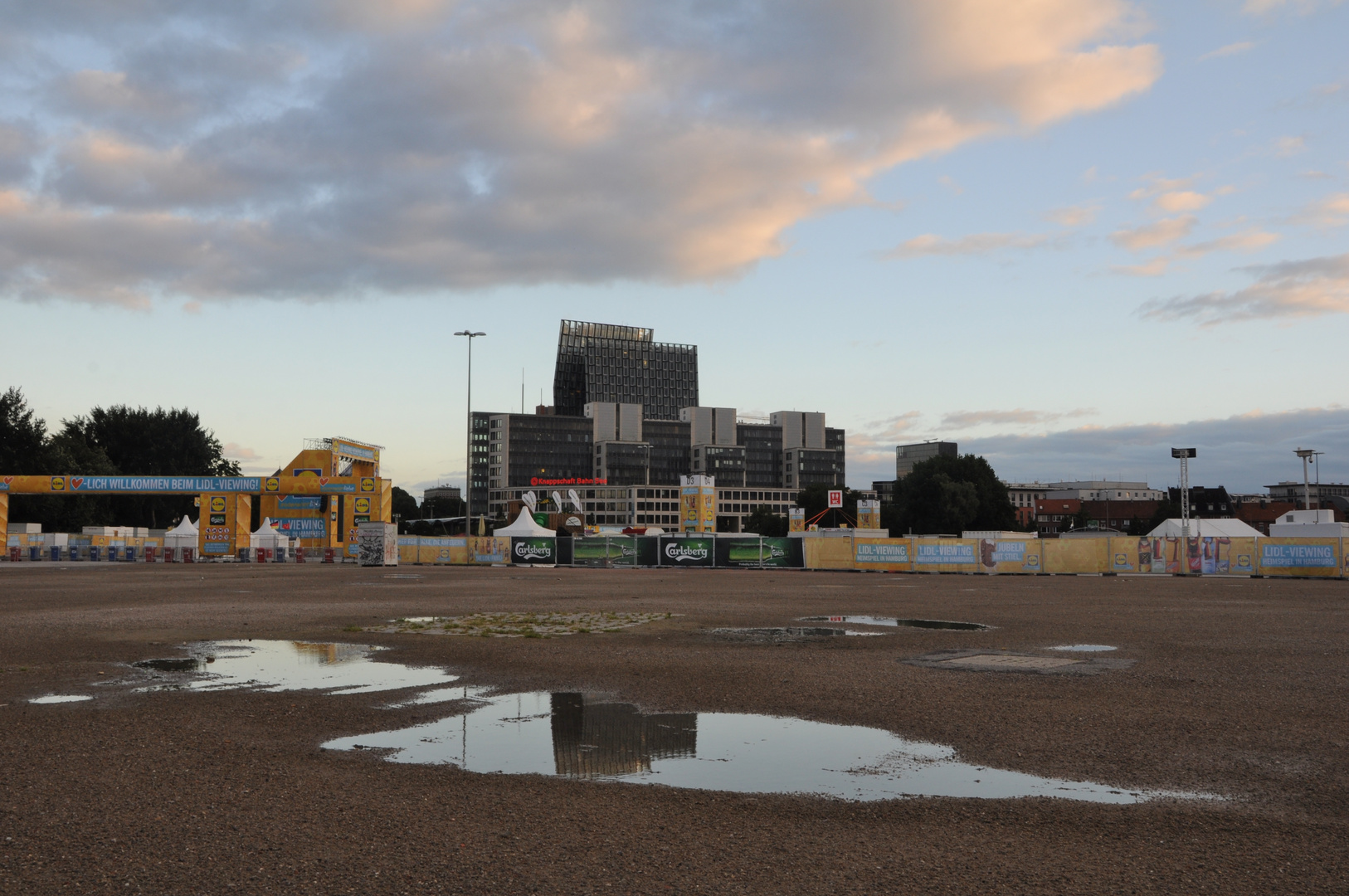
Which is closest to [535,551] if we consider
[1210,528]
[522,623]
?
[1210,528]

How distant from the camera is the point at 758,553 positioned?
55750 millimetres

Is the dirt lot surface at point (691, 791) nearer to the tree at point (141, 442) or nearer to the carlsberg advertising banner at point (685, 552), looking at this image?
the carlsberg advertising banner at point (685, 552)

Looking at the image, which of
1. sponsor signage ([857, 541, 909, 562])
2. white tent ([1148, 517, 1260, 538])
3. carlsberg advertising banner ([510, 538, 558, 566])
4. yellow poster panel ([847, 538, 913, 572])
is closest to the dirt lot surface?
yellow poster panel ([847, 538, 913, 572])

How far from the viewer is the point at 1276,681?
12.4 m

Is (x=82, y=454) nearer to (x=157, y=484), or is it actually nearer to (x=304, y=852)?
Answer: (x=157, y=484)

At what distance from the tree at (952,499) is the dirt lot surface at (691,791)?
100305 millimetres

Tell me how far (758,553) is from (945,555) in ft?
34.9

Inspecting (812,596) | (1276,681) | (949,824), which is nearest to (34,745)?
(949,824)

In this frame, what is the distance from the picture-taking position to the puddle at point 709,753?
23.8 ft

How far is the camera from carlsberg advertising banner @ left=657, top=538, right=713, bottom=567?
5778cm

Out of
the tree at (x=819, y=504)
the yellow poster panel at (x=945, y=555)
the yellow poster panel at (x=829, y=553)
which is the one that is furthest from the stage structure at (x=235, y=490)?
the tree at (x=819, y=504)

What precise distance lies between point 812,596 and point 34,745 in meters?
24.1

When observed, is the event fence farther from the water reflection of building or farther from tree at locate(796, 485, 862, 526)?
tree at locate(796, 485, 862, 526)

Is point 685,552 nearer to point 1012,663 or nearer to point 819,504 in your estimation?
point 1012,663
